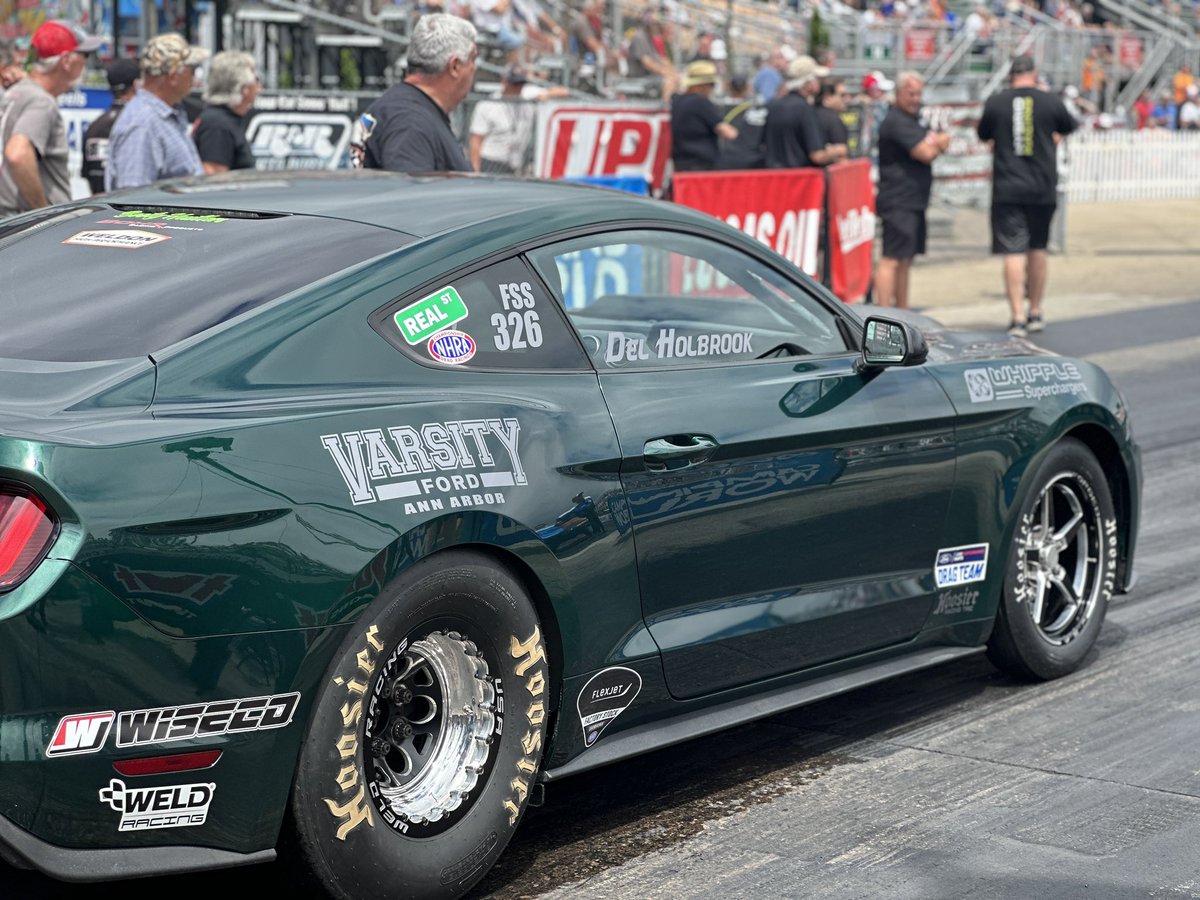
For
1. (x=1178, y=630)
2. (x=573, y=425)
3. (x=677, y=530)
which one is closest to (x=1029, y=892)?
(x=677, y=530)

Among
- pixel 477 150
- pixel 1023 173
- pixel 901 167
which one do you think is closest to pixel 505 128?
pixel 477 150

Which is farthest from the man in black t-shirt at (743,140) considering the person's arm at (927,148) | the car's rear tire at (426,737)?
the car's rear tire at (426,737)

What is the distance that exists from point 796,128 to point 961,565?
971 centimetres

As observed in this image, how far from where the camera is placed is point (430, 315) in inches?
147

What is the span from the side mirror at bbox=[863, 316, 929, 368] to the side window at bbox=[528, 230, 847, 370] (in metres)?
0.14

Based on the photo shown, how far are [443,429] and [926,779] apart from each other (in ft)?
5.62

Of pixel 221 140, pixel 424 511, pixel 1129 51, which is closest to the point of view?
pixel 424 511

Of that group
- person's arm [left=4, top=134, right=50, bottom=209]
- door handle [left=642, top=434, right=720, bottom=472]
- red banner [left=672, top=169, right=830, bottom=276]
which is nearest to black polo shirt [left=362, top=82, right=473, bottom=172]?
person's arm [left=4, top=134, right=50, bottom=209]

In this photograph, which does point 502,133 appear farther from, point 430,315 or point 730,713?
point 430,315

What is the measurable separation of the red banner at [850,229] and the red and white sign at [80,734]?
37.0 feet

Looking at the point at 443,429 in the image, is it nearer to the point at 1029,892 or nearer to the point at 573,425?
the point at 573,425

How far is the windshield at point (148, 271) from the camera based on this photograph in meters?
3.51

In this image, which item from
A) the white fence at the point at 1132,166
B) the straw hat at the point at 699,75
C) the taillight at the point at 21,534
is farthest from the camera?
the white fence at the point at 1132,166

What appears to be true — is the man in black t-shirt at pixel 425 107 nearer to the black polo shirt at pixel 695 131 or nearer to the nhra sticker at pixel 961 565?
the nhra sticker at pixel 961 565
